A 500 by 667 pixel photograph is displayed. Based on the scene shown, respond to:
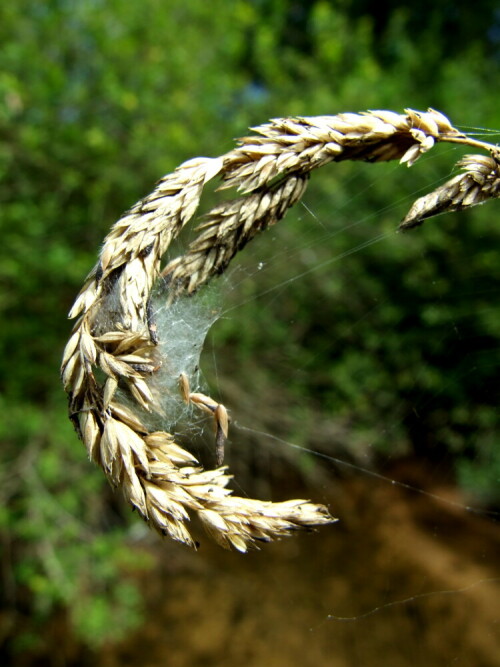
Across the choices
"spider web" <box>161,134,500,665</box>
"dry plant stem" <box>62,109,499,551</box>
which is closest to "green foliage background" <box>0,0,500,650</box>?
"spider web" <box>161,134,500,665</box>

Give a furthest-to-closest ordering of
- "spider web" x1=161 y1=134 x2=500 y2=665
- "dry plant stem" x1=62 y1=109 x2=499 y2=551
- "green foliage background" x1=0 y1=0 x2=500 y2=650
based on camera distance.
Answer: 1. "green foliage background" x1=0 y1=0 x2=500 y2=650
2. "spider web" x1=161 y1=134 x2=500 y2=665
3. "dry plant stem" x1=62 y1=109 x2=499 y2=551

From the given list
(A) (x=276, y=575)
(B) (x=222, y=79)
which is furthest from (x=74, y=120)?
(A) (x=276, y=575)

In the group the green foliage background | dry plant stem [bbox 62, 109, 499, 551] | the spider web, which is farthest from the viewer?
the green foliage background

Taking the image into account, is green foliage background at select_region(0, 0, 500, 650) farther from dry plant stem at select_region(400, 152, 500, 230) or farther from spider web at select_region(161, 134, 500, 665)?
dry plant stem at select_region(400, 152, 500, 230)

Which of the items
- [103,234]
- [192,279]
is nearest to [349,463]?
[103,234]

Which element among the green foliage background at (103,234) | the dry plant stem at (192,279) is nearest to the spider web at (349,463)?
the green foliage background at (103,234)

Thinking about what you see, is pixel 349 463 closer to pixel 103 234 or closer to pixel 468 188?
pixel 103 234

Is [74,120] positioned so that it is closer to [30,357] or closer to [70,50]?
[70,50]
